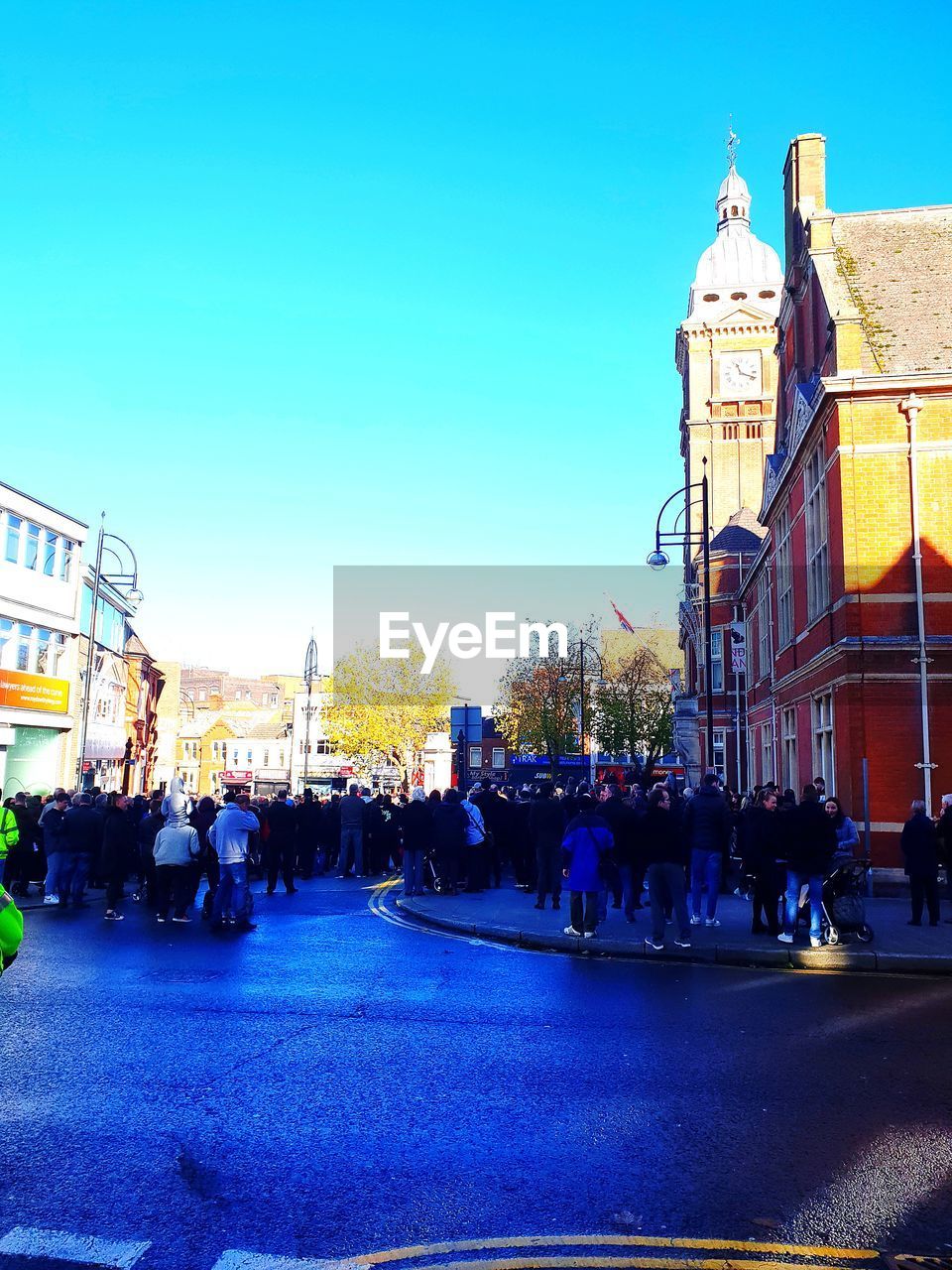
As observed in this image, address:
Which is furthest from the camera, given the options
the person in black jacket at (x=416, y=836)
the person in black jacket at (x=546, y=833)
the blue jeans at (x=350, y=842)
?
the blue jeans at (x=350, y=842)

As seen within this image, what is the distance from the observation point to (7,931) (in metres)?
Answer: 4.66

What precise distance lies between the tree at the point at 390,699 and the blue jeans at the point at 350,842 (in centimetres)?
4568

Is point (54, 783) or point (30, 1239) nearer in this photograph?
point (30, 1239)

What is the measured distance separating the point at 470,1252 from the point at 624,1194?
0.92 meters

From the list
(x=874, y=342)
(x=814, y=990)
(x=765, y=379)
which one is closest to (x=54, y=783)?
(x=874, y=342)

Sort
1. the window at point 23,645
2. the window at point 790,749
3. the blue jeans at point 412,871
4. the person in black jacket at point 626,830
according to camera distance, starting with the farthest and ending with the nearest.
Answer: the window at point 23,645, the window at point 790,749, the blue jeans at point 412,871, the person in black jacket at point 626,830

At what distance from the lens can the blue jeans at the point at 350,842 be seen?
2106 centimetres

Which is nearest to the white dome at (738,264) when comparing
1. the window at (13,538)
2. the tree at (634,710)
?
the tree at (634,710)

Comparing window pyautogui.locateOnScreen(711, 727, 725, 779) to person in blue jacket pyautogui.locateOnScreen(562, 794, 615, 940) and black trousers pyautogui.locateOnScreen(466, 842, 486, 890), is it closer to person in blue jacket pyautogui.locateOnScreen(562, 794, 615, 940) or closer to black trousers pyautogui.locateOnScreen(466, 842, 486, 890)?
black trousers pyautogui.locateOnScreen(466, 842, 486, 890)

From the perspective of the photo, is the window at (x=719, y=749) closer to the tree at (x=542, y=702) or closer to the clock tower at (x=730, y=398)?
the tree at (x=542, y=702)

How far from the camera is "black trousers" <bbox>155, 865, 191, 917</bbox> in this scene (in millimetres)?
13992

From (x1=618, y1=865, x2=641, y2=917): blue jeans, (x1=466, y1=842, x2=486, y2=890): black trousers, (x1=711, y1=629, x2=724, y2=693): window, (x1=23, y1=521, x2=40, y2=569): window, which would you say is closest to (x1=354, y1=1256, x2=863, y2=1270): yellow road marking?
(x1=618, y1=865, x2=641, y2=917): blue jeans

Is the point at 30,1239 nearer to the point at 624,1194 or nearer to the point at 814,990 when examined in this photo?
the point at 624,1194

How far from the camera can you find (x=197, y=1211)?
14.3 feet
